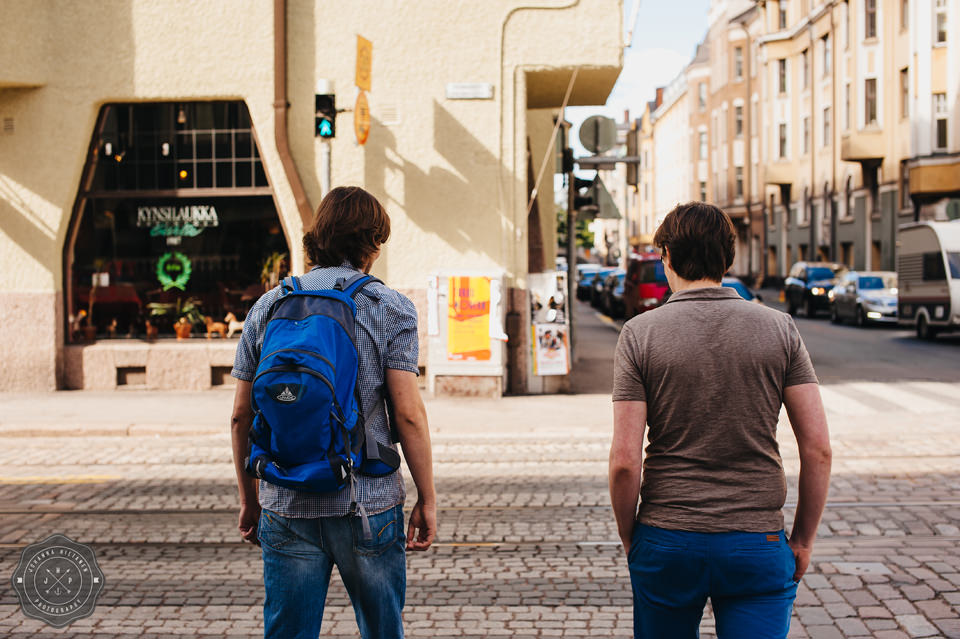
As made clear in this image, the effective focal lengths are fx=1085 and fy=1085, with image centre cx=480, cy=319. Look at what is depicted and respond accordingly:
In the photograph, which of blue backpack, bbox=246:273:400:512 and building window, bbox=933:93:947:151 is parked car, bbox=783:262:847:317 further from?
blue backpack, bbox=246:273:400:512

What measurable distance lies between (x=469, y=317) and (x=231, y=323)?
336cm

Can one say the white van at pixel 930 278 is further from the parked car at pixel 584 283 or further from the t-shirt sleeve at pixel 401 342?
the parked car at pixel 584 283

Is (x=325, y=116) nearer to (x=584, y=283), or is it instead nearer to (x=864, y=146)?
A: (x=864, y=146)

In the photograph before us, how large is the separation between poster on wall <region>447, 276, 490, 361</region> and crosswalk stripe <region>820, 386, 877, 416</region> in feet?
Result: 12.9

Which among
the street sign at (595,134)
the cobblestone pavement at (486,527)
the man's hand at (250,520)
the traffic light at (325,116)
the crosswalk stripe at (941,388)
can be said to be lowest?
the cobblestone pavement at (486,527)

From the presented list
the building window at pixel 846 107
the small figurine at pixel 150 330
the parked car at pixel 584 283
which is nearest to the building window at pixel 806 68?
the building window at pixel 846 107

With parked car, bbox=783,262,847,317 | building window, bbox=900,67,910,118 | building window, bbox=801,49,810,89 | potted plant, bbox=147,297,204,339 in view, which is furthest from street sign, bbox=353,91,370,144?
building window, bbox=801,49,810,89

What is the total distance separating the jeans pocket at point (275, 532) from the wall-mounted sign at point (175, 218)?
1162 centimetres

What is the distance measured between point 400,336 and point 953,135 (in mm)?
35869

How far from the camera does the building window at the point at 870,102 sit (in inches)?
1596

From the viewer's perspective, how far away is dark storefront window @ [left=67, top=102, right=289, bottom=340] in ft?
45.5

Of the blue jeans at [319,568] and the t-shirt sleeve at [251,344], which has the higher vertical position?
the t-shirt sleeve at [251,344]

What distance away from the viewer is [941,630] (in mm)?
4664

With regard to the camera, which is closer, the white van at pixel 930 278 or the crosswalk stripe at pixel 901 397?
the crosswalk stripe at pixel 901 397
